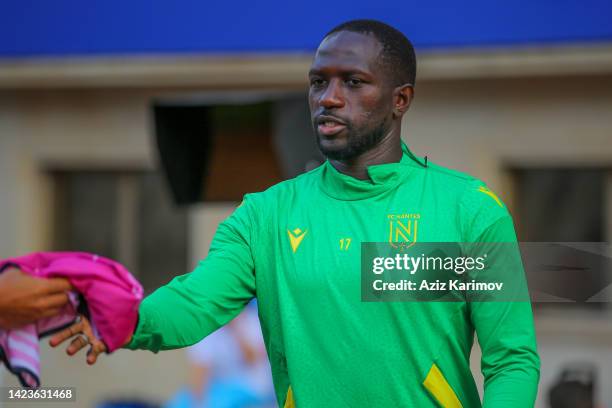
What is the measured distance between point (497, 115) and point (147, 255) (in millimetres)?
3233

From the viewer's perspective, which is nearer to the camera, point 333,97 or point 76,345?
point 76,345

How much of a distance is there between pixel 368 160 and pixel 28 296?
1041 millimetres

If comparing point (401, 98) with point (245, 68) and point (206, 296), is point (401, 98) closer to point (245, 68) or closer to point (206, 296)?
point (206, 296)

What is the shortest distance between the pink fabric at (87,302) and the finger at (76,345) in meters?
0.05

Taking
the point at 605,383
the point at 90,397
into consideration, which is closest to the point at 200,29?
the point at 90,397

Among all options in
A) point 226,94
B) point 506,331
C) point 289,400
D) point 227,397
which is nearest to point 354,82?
point 506,331

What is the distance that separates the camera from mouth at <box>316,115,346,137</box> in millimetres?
3215

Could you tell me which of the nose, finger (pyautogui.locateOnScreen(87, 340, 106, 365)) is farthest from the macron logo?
finger (pyautogui.locateOnScreen(87, 340, 106, 365))

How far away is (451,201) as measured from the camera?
125 inches

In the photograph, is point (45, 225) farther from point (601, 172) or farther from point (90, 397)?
point (601, 172)

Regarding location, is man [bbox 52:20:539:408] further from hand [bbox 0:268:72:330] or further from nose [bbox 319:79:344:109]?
hand [bbox 0:268:72:330]

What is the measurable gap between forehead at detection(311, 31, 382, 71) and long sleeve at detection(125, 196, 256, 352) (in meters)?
0.47

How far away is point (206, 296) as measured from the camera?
3.12m

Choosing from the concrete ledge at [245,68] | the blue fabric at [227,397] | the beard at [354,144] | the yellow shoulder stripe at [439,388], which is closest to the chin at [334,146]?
the beard at [354,144]
